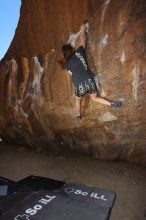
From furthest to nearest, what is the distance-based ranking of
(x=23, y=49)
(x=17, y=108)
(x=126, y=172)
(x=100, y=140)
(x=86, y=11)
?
(x=17, y=108) → (x=23, y=49) → (x=100, y=140) → (x=126, y=172) → (x=86, y=11)

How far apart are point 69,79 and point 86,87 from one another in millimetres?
637

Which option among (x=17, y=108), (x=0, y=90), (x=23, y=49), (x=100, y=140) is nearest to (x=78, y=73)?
(x=100, y=140)

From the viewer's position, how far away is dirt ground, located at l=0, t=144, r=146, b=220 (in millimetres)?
4043

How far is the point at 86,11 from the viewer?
4867 mm

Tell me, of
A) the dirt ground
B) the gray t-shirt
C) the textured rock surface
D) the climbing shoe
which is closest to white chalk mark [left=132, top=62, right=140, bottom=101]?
the textured rock surface

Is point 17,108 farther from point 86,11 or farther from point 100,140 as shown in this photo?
point 86,11

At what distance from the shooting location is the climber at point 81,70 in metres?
4.78

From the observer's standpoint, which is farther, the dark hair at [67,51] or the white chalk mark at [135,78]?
the dark hair at [67,51]

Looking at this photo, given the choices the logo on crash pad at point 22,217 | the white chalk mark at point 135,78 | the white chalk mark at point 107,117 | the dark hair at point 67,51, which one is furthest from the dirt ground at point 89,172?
the dark hair at point 67,51

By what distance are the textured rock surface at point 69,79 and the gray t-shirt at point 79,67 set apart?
0.64 feet

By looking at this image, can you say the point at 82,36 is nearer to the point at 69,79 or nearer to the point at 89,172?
the point at 69,79

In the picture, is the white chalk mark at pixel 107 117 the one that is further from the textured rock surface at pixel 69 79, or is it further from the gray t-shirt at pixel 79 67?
the gray t-shirt at pixel 79 67

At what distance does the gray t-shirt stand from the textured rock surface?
0.20 m

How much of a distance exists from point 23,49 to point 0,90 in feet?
5.01
